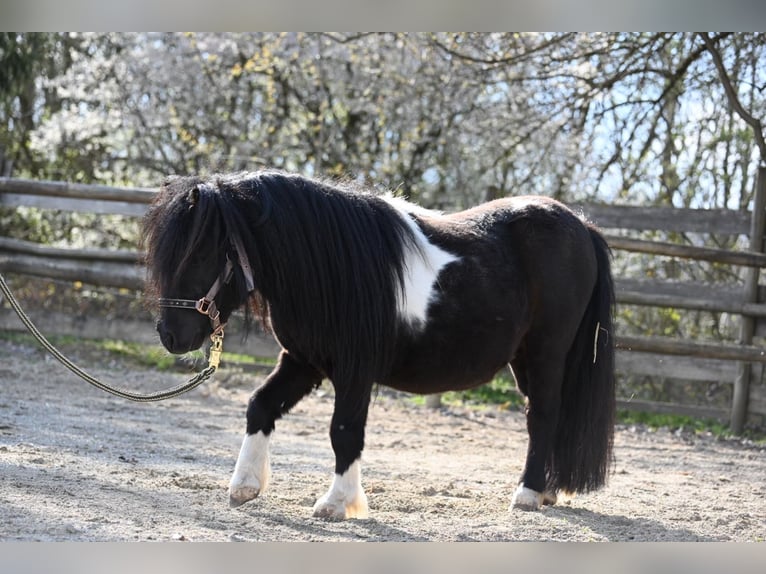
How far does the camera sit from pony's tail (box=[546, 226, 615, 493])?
464cm

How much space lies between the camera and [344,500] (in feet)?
13.1

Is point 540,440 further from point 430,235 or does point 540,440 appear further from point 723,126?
point 723,126

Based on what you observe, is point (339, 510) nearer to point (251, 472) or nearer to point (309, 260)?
point (251, 472)

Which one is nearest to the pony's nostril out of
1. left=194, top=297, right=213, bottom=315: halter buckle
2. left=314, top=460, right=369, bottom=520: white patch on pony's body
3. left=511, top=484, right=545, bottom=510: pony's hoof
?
left=194, top=297, right=213, bottom=315: halter buckle

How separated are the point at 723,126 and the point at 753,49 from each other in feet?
5.03

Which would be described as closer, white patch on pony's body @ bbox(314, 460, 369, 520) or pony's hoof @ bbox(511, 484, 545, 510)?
white patch on pony's body @ bbox(314, 460, 369, 520)

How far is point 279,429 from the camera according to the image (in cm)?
677

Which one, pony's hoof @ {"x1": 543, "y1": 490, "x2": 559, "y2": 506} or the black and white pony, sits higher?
the black and white pony

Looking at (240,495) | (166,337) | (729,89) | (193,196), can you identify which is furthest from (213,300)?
(729,89)

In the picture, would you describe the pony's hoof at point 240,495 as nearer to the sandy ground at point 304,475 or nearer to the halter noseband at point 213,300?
the sandy ground at point 304,475

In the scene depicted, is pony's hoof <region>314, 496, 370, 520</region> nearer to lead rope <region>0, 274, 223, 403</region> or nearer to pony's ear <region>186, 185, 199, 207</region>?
lead rope <region>0, 274, 223, 403</region>

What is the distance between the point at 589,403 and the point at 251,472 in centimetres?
185
